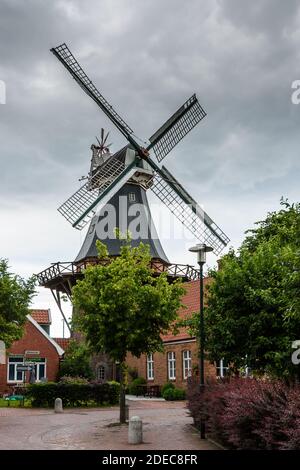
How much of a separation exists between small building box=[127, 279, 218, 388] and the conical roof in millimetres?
5446

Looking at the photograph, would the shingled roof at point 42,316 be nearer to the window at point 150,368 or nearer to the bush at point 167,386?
the window at point 150,368

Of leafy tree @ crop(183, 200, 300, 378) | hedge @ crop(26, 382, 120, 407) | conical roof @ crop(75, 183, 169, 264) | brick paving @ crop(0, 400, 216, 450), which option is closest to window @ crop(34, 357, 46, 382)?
conical roof @ crop(75, 183, 169, 264)

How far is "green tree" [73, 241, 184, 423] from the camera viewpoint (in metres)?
19.3

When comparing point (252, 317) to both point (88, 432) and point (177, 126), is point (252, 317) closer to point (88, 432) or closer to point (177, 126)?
point (88, 432)

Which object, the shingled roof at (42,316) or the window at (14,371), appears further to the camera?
the shingled roof at (42,316)

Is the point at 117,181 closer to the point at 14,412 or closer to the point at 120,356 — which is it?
the point at 14,412

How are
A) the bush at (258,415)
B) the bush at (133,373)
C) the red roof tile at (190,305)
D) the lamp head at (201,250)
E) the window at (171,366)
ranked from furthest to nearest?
the bush at (133,373) → the window at (171,366) → the red roof tile at (190,305) → the lamp head at (201,250) → the bush at (258,415)

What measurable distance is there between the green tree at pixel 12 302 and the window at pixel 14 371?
1897cm

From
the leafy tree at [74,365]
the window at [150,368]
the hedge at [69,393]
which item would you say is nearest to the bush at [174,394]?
the hedge at [69,393]

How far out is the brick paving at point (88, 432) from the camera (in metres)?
14.7

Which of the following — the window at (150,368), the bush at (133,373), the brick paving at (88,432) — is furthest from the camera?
the bush at (133,373)

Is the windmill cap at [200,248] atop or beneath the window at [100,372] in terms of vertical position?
atop

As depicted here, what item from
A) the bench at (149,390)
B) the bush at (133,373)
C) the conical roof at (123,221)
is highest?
the conical roof at (123,221)

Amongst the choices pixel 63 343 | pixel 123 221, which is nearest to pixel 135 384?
pixel 63 343
